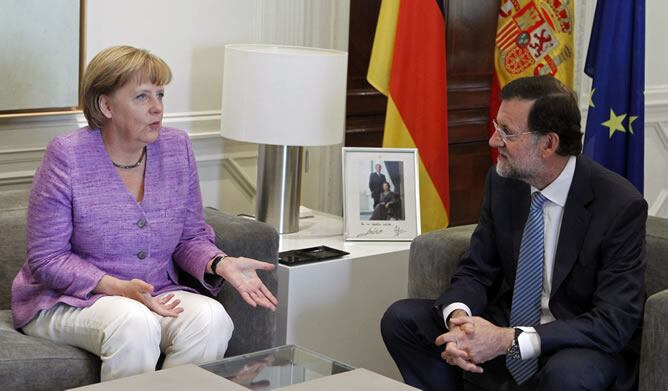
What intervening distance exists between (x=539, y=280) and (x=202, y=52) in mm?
1590

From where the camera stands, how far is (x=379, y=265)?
334cm

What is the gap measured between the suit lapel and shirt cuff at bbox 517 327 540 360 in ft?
0.51

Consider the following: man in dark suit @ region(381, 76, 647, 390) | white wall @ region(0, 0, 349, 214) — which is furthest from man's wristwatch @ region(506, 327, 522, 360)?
white wall @ region(0, 0, 349, 214)

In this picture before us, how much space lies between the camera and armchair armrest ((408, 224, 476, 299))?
2891 millimetres

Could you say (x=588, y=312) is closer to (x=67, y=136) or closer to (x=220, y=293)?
(x=220, y=293)

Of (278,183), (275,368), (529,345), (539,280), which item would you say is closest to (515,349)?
(529,345)

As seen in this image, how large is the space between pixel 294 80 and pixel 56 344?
1.17 m

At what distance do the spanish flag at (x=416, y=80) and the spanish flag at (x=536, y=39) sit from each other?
41 cm

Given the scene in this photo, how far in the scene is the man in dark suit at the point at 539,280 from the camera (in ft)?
8.11

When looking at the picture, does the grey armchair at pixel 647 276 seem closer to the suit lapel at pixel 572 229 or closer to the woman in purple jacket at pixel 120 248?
the suit lapel at pixel 572 229

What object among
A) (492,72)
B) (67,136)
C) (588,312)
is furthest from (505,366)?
(492,72)

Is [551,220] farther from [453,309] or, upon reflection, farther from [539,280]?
[453,309]

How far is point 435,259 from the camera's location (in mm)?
2900

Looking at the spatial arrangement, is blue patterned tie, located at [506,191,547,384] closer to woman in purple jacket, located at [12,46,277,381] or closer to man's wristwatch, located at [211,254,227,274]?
woman in purple jacket, located at [12,46,277,381]
